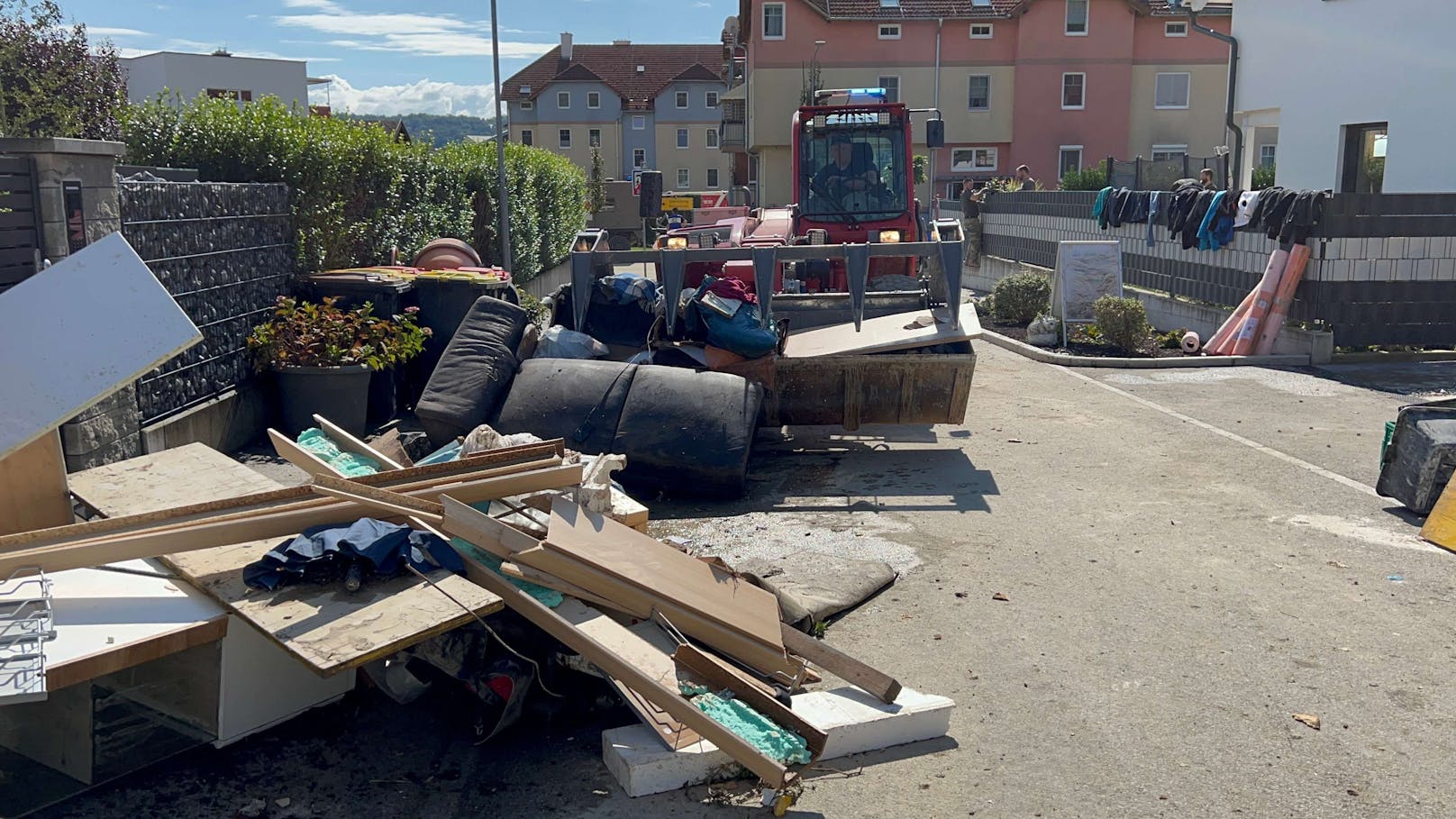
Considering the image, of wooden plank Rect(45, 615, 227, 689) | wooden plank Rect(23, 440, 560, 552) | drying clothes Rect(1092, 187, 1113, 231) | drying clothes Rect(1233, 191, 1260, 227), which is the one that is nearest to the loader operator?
drying clothes Rect(1233, 191, 1260, 227)

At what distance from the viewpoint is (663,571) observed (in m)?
4.93

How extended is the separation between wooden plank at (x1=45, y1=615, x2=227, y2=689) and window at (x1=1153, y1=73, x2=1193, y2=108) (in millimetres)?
47487

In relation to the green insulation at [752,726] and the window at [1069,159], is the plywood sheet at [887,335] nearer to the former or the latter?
the green insulation at [752,726]

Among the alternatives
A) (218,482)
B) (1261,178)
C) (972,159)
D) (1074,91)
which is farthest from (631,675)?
(1074,91)

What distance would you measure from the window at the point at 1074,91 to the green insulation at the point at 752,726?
4479 cm

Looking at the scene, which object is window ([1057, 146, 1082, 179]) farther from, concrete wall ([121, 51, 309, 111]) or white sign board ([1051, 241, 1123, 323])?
white sign board ([1051, 241, 1123, 323])

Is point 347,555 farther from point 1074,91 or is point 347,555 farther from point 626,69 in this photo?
point 626,69

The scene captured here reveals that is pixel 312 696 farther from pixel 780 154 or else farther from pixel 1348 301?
pixel 780 154

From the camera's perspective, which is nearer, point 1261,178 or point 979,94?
point 1261,178

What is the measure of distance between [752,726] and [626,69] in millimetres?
76341

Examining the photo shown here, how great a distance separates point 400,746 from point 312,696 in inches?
15.4

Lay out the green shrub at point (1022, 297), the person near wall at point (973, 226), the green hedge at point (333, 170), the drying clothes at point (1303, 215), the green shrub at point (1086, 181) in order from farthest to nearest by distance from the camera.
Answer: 1. the green shrub at point (1086, 181)
2. the person near wall at point (973, 226)
3. the green shrub at point (1022, 297)
4. the drying clothes at point (1303, 215)
5. the green hedge at point (333, 170)

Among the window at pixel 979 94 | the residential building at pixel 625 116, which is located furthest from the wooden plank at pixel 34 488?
the residential building at pixel 625 116

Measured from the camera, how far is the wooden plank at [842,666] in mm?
4535
